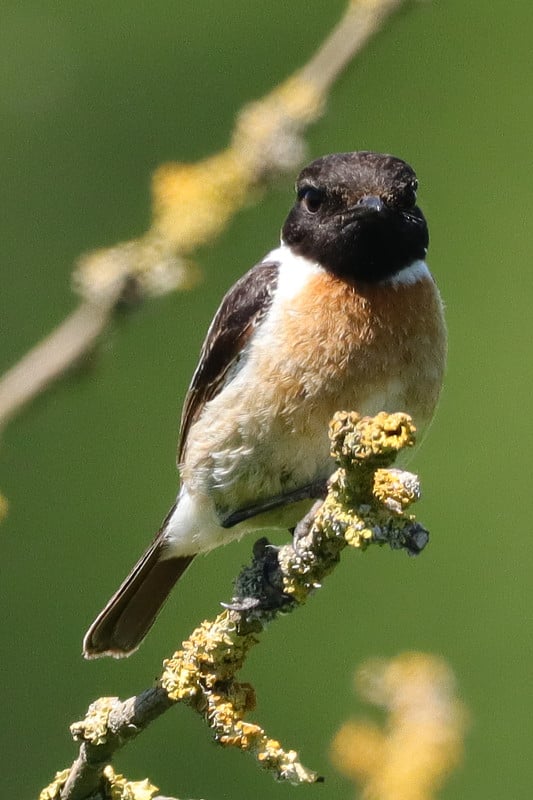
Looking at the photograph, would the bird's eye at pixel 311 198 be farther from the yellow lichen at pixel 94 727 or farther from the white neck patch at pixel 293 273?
the yellow lichen at pixel 94 727

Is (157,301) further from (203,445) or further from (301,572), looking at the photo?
(203,445)

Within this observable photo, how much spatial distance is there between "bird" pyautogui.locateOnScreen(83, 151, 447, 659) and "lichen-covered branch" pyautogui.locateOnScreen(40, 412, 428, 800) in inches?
25.3

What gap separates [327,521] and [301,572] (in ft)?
0.66

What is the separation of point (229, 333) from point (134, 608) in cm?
98

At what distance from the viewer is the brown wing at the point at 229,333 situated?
3.95 metres

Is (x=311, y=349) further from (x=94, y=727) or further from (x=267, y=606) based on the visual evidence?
(x=94, y=727)

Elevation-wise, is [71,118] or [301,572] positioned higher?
[71,118]

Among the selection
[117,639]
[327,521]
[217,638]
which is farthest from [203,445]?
[327,521]

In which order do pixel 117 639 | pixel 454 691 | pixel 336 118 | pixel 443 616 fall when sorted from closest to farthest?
pixel 454 691, pixel 117 639, pixel 443 616, pixel 336 118

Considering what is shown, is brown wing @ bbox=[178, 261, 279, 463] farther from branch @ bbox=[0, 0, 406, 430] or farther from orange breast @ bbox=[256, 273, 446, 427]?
branch @ bbox=[0, 0, 406, 430]

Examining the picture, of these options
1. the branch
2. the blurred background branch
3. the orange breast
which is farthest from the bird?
the blurred background branch

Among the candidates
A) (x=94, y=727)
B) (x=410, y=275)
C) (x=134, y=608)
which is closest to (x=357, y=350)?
(x=410, y=275)

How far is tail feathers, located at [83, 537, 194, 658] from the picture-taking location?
424 cm

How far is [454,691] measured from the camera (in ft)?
7.93
